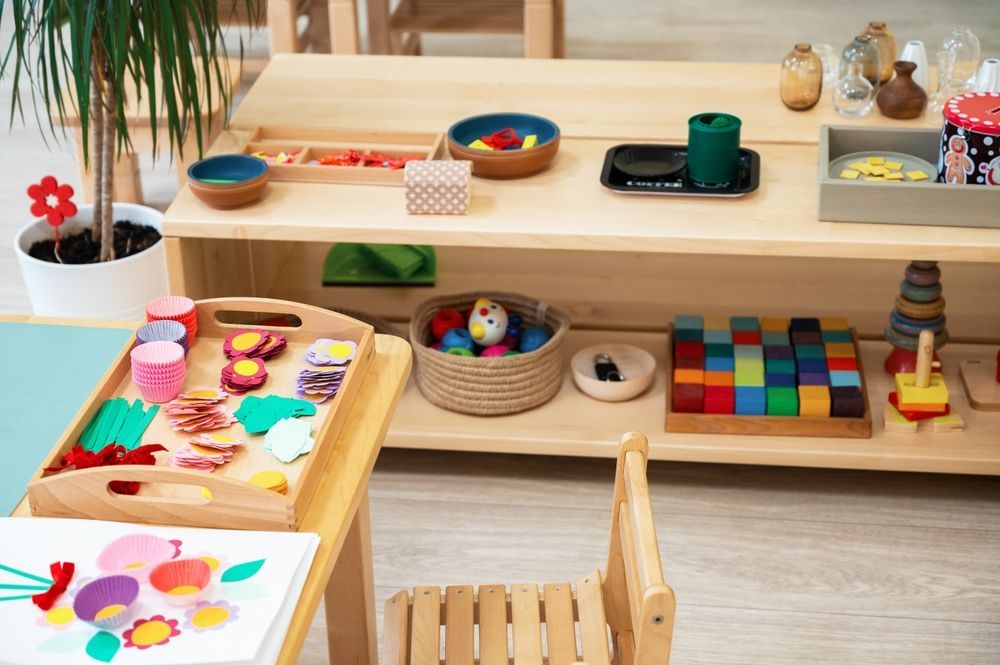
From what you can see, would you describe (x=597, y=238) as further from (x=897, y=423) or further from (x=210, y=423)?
(x=210, y=423)

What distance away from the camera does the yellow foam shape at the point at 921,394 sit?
220 cm

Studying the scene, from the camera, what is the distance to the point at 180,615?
3.71ft

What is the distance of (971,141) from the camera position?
1.95 metres

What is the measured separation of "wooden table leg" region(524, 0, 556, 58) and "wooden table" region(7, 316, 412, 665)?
6.73 feet

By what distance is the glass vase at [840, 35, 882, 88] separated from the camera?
2295 mm

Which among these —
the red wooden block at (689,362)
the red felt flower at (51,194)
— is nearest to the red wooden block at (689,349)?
the red wooden block at (689,362)

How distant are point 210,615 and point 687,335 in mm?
1431

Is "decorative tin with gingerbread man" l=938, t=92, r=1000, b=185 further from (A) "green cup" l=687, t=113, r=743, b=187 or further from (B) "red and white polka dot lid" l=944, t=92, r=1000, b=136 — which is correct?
(A) "green cup" l=687, t=113, r=743, b=187

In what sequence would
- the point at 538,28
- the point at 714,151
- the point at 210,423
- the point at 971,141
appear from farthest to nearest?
the point at 538,28 < the point at 714,151 < the point at 971,141 < the point at 210,423

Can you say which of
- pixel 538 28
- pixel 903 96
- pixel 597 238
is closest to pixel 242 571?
pixel 597 238

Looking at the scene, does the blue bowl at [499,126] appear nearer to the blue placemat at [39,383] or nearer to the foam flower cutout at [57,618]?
the blue placemat at [39,383]

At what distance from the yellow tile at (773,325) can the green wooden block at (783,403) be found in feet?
0.68

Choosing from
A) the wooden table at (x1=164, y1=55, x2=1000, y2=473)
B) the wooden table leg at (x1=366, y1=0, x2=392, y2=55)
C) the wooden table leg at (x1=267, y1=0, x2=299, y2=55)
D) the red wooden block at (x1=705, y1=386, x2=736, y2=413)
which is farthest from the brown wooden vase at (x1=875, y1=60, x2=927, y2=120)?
the wooden table leg at (x1=366, y1=0, x2=392, y2=55)

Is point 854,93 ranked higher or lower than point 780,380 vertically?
higher
